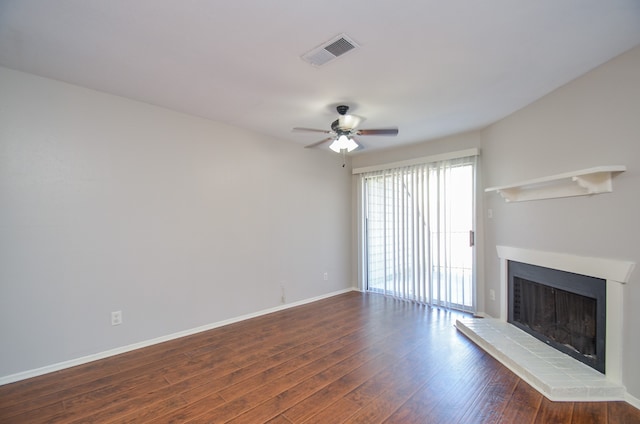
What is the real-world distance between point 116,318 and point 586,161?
4583 millimetres

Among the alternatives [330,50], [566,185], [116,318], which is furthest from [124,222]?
[566,185]

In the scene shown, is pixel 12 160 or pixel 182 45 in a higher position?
pixel 182 45

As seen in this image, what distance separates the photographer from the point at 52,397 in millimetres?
2170

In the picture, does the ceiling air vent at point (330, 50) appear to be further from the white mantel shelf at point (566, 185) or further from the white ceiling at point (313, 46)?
the white mantel shelf at point (566, 185)

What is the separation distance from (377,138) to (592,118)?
2400mm

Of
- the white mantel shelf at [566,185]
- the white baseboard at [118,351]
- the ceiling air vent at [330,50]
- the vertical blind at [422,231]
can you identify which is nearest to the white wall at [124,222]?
the white baseboard at [118,351]

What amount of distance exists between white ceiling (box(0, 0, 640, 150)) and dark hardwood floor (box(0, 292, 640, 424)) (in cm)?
258

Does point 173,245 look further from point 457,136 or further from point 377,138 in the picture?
point 457,136

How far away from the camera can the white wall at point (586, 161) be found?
209 cm

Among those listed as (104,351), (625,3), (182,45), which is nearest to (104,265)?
(104,351)

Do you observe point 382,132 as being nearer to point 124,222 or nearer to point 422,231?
point 422,231

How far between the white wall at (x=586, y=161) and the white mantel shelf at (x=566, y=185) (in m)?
0.06

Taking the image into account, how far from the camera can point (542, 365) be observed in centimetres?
244

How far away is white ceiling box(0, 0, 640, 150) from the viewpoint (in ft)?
5.63
